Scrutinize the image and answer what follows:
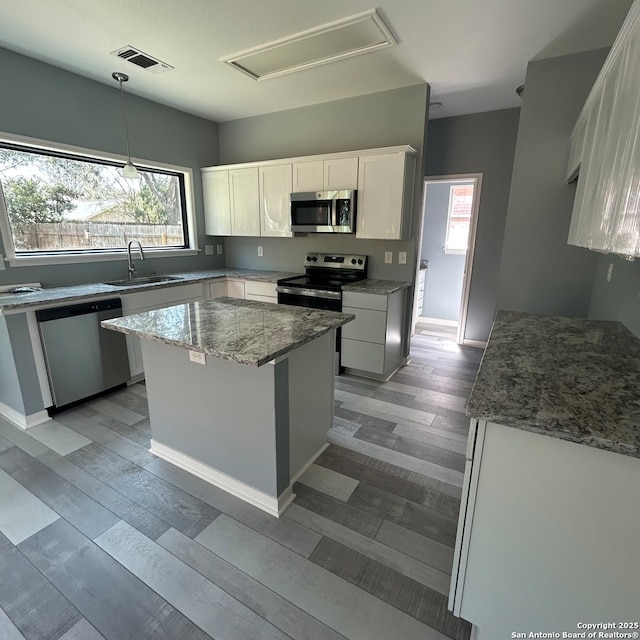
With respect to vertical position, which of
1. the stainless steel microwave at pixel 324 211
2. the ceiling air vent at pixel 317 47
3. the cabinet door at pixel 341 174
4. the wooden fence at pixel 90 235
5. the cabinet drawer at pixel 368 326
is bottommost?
the cabinet drawer at pixel 368 326

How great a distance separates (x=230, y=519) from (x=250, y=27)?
3.02 m

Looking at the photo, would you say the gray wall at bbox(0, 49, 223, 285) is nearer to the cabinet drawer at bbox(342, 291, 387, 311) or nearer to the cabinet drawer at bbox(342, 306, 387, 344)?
the cabinet drawer at bbox(342, 291, 387, 311)

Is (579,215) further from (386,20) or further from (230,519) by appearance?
(230,519)

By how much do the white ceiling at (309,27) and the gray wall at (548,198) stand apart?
15 centimetres

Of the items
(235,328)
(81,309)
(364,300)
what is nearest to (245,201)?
(364,300)

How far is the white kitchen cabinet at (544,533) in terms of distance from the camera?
3.01ft

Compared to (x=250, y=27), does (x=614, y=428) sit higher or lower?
lower

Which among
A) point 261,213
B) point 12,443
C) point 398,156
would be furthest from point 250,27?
point 12,443

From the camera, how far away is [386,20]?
2.17 m

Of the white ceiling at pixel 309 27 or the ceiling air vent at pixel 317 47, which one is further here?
the ceiling air vent at pixel 317 47

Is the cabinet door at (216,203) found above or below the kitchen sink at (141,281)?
above

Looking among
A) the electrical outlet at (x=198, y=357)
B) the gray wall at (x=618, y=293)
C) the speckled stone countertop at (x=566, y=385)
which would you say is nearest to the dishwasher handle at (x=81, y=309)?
the electrical outlet at (x=198, y=357)

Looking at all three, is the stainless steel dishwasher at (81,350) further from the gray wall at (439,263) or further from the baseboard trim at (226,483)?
the gray wall at (439,263)

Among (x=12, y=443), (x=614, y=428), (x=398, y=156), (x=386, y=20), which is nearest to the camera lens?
(x=614, y=428)
